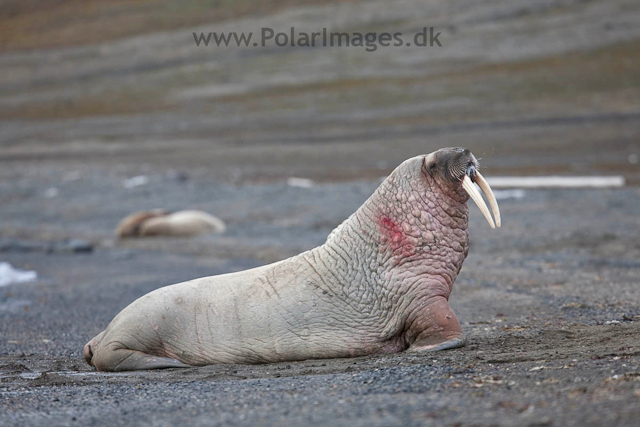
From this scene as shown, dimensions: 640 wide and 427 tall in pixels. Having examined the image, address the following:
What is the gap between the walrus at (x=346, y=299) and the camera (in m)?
4.86

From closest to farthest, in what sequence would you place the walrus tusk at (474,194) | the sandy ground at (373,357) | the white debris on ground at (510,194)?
1. the sandy ground at (373,357)
2. the walrus tusk at (474,194)
3. the white debris on ground at (510,194)

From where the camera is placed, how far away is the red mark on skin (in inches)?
194

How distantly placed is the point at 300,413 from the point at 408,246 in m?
1.81

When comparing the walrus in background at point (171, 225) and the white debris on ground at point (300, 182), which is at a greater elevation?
the white debris on ground at point (300, 182)

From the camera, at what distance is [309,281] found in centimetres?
500

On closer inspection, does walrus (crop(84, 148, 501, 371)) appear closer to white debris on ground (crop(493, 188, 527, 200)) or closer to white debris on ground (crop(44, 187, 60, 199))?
white debris on ground (crop(493, 188, 527, 200))

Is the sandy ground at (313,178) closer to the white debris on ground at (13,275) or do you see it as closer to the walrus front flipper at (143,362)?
the walrus front flipper at (143,362)

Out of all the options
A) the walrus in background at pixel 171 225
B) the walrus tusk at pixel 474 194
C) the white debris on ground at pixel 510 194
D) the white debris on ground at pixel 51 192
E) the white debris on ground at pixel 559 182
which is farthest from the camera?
the white debris on ground at pixel 51 192

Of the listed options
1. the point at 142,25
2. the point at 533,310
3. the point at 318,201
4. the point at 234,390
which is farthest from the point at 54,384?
the point at 142,25

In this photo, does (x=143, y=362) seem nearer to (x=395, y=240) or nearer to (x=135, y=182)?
(x=395, y=240)

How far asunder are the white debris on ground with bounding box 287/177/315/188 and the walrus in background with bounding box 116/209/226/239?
233 cm

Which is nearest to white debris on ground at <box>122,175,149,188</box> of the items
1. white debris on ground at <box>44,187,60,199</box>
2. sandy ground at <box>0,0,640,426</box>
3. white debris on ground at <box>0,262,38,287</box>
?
sandy ground at <box>0,0,640,426</box>

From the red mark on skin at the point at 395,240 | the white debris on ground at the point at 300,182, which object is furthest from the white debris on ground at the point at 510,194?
the red mark on skin at the point at 395,240

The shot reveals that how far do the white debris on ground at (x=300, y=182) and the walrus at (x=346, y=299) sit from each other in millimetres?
10059
